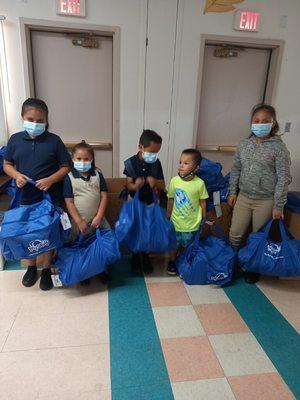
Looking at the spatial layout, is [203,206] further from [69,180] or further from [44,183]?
[44,183]

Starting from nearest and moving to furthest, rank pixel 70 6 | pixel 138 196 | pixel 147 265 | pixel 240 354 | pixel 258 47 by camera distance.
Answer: pixel 240 354
pixel 138 196
pixel 147 265
pixel 70 6
pixel 258 47

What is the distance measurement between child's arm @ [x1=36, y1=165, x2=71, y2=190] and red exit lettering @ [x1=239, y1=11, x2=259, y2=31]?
2538 mm

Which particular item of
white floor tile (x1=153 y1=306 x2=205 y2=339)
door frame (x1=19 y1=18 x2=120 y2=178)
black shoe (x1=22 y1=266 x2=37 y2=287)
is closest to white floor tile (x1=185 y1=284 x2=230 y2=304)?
white floor tile (x1=153 y1=306 x2=205 y2=339)

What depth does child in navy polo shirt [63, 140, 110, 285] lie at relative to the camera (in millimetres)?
1899

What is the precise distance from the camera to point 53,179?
1.86 m

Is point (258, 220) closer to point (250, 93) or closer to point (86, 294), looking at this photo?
point (86, 294)

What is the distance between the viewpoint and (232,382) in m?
1.36

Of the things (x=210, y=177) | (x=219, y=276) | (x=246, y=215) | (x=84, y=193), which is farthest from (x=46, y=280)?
(x=246, y=215)

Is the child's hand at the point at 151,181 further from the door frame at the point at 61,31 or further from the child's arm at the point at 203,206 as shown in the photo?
the door frame at the point at 61,31

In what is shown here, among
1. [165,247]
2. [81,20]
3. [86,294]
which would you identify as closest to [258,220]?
[165,247]

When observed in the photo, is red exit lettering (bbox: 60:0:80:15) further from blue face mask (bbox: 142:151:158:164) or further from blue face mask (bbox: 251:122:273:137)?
blue face mask (bbox: 251:122:273:137)

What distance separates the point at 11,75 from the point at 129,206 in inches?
80.7

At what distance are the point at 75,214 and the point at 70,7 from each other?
2.16 metres

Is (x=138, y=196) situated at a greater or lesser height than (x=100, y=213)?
greater
